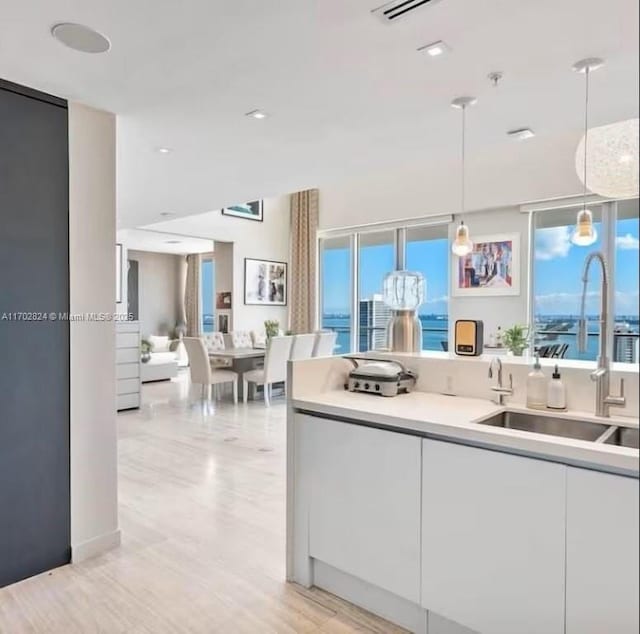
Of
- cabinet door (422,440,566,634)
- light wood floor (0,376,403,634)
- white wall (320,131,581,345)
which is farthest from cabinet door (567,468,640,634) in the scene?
white wall (320,131,581,345)

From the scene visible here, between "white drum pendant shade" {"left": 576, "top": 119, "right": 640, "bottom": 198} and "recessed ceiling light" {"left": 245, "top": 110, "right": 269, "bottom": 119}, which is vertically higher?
"recessed ceiling light" {"left": 245, "top": 110, "right": 269, "bottom": 119}

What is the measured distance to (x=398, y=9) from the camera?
1771 millimetres

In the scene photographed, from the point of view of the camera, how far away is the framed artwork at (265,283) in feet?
29.7

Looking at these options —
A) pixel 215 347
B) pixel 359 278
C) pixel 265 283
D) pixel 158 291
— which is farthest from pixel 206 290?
pixel 359 278

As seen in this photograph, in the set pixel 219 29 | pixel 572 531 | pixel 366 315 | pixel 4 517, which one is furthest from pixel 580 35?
pixel 366 315

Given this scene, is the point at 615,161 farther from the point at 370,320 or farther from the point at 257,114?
the point at 370,320

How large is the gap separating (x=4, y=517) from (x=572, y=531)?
2.33 m

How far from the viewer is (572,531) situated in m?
1.48

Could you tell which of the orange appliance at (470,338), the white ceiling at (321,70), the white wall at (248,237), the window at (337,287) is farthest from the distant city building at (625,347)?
the white wall at (248,237)

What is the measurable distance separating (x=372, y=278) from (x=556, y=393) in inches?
271

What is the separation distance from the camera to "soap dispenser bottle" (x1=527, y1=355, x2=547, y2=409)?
6.18 feet

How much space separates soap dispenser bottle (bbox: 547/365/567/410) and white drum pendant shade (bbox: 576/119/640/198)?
930 millimetres

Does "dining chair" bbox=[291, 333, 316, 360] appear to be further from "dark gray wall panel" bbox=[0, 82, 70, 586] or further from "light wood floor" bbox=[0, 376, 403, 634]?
"dark gray wall panel" bbox=[0, 82, 70, 586]

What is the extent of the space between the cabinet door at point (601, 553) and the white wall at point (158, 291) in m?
10.1
